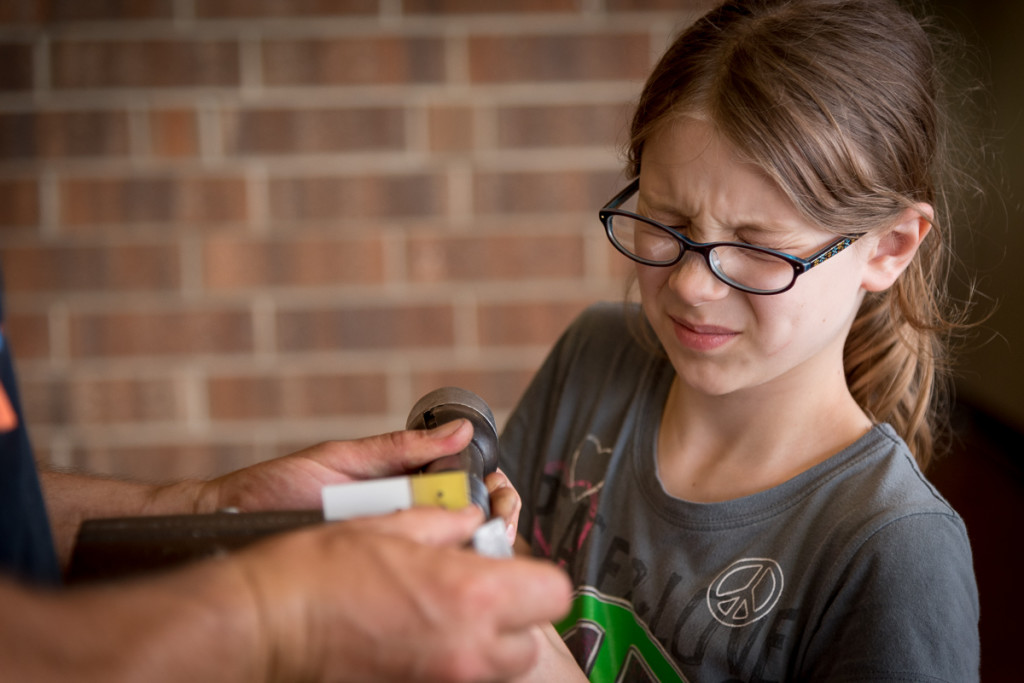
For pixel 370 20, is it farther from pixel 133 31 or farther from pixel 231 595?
pixel 231 595

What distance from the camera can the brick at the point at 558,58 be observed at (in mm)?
2039

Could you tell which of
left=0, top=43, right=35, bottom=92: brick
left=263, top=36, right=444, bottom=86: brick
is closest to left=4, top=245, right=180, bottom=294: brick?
left=0, top=43, right=35, bottom=92: brick

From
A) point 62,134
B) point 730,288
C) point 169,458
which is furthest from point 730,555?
point 62,134

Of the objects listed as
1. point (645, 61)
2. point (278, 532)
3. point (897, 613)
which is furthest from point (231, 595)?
point (645, 61)

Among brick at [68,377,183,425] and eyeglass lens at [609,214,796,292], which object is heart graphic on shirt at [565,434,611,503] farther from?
brick at [68,377,183,425]

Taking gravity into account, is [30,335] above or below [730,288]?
below

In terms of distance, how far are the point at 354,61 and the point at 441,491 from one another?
1545mm

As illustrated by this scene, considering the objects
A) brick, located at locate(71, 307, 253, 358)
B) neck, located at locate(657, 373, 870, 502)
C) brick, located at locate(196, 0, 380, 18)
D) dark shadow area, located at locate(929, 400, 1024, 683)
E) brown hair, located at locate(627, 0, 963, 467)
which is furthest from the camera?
brick, located at locate(71, 307, 253, 358)

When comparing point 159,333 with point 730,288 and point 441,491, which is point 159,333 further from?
point 441,491

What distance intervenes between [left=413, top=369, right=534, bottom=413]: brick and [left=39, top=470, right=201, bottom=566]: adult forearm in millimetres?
1119

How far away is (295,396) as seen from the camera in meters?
2.16

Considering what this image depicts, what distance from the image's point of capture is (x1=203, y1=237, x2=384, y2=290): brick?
210 cm

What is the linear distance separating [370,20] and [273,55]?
225 mm

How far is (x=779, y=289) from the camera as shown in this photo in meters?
1.04
